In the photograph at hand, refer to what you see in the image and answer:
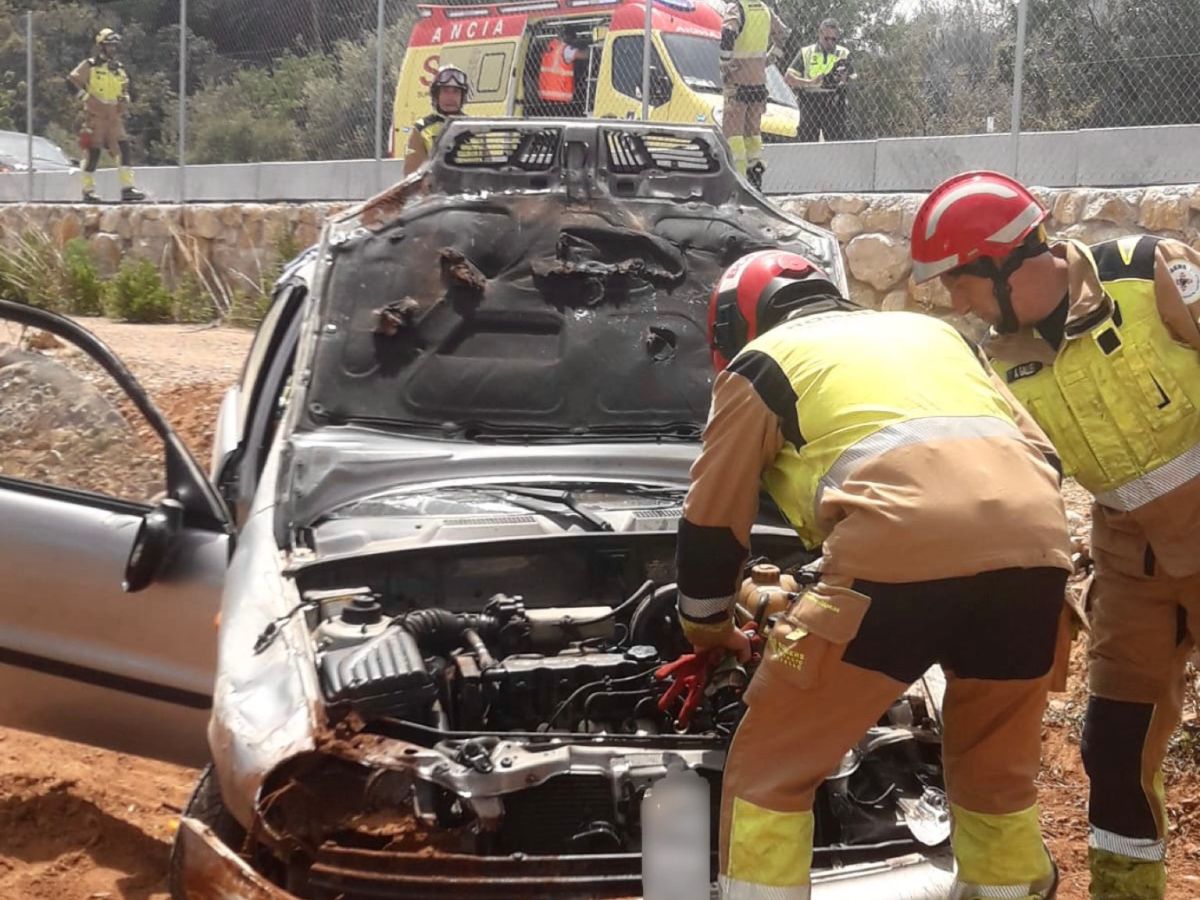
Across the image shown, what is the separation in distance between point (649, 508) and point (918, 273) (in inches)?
42.6

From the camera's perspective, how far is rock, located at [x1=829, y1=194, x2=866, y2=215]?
917cm

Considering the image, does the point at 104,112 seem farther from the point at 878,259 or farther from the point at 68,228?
the point at 878,259

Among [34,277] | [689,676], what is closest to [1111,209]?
[689,676]

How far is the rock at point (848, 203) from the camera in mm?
9172

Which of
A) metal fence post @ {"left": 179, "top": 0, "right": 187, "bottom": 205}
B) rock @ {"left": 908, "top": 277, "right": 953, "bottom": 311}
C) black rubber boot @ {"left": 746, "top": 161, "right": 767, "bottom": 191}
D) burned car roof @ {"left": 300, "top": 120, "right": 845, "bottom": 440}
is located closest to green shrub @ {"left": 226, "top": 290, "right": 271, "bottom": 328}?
metal fence post @ {"left": 179, "top": 0, "right": 187, "bottom": 205}

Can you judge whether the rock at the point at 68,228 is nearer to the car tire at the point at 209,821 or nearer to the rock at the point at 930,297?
the rock at the point at 930,297

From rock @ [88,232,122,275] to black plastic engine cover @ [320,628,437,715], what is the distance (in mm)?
13551

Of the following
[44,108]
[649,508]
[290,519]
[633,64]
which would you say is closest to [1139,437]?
[649,508]

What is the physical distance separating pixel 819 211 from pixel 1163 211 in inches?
92.0

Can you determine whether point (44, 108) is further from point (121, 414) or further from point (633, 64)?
point (121, 414)

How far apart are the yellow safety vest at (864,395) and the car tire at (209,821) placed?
133 cm

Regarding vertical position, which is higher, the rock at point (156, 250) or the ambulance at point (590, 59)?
the ambulance at point (590, 59)

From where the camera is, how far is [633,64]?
12.5m

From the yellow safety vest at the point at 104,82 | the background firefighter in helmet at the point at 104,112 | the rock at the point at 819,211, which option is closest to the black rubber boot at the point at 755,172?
the rock at the point at 819,211
